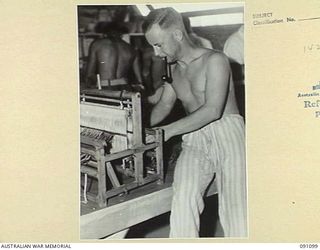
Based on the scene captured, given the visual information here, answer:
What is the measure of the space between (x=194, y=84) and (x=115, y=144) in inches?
7.4

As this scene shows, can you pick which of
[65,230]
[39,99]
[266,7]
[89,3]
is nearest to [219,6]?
[266,7]

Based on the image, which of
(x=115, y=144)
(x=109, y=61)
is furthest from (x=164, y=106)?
(x=109, y=61)

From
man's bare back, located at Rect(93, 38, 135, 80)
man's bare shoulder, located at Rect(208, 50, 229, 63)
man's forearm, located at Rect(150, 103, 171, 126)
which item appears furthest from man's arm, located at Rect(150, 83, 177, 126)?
man's bare back, located at Rect(93, 38, 135, 80)

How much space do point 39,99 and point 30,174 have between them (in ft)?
0.45

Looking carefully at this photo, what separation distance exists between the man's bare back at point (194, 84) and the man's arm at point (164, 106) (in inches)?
0.6

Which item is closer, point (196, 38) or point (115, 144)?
point (115, 144)

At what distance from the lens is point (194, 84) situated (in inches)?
33.8

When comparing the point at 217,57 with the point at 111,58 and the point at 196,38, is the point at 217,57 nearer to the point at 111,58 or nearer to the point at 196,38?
the point at 196,38

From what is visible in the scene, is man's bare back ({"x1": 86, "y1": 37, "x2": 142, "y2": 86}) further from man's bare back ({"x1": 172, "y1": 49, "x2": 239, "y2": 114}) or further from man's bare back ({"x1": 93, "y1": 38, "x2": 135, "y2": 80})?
man's bare back ({"x1": 172, "y1": 49, "x2": 239, "y2": 114})

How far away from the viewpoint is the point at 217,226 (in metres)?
0.86

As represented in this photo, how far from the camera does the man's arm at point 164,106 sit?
905 millimetres

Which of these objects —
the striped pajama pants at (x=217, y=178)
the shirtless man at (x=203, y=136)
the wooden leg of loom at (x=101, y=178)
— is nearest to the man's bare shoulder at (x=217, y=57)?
the shirtless man at (x=203, y=136)

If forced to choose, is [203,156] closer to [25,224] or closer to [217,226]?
[217,226]

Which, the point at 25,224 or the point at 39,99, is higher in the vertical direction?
the point at 39,99
